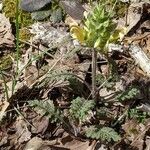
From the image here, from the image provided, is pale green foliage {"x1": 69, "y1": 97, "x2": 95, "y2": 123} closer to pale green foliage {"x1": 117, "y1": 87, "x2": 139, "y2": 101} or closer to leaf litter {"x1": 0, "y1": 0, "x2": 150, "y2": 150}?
leaf litter {"x1": 0, "y1": 0, "x2": 150, "y2": 150}

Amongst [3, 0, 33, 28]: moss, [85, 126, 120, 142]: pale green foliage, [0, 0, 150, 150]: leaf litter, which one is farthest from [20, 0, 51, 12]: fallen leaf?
[85, 126, 120, 142]: pale green foliage

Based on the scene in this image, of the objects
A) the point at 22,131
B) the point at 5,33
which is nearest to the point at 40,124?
the point at 22,131

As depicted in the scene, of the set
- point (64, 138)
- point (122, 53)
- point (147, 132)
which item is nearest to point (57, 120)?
point (64, 138)

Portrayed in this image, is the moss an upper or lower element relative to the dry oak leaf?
upper

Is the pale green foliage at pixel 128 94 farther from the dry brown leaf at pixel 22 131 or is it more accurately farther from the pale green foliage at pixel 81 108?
the dry brown leaf at pixel 22 131

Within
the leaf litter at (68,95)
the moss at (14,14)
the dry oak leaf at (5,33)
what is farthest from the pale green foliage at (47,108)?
the moss at (14,14)

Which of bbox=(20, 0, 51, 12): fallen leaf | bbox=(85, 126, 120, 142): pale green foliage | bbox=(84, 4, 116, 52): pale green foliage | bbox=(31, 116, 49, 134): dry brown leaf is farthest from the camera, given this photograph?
bbox=(20, 0, 51, 12): fallen leaf

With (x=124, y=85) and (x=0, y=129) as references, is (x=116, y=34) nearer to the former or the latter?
(x=124, y=85)
